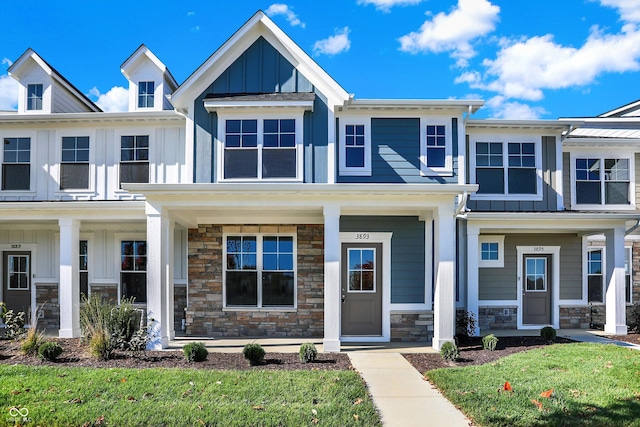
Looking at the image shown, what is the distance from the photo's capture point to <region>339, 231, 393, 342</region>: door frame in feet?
36.0

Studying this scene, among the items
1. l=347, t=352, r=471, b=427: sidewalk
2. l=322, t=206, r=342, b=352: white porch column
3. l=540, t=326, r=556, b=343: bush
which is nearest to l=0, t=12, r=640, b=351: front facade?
l=322, t=206, r=342, b=352: white porch column

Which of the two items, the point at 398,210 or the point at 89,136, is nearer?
the point at 398,210

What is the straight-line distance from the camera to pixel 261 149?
10914 mm

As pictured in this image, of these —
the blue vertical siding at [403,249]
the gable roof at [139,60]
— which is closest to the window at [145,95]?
the gable roof at [139,60]

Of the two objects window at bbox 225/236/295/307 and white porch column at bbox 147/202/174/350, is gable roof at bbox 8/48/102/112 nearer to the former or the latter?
white porch column at bbox 147/202/174/350

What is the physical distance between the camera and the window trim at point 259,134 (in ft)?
35.6

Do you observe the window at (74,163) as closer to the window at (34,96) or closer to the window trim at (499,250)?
the window at (34,96)

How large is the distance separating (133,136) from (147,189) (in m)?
3.99

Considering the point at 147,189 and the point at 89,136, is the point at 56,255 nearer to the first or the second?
the point at 89,136

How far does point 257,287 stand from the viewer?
11.7m

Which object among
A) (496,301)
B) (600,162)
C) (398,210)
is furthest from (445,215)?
(600,162)

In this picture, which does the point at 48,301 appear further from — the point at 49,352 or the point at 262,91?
the point at 262,91

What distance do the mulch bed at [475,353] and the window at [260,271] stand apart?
3.73 m

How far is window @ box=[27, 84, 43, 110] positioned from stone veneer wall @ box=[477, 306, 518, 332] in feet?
45.9
